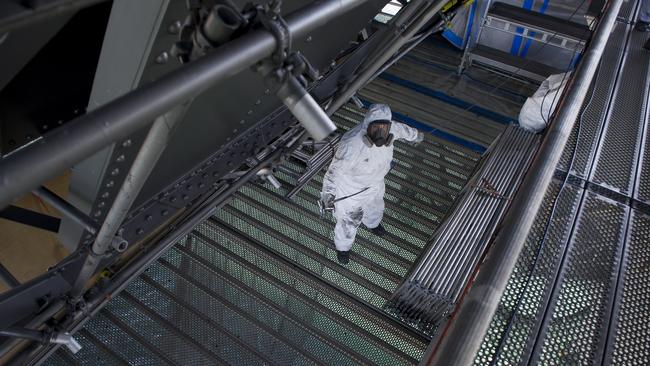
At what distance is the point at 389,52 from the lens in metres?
3.96

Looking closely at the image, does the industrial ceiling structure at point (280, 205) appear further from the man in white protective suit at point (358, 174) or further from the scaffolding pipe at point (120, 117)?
the man in white protective suit at point (358, 174)

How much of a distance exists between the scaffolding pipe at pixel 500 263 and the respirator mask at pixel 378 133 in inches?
65.8

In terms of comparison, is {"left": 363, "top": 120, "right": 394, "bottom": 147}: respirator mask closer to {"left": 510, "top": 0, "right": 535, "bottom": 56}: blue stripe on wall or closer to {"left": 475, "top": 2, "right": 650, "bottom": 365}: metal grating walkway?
{"left": 475, "top": 2, "right": 650, "bottom": 365}: metal grating walkway

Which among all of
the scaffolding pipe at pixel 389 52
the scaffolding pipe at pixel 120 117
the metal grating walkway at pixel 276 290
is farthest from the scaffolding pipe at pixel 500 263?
the metal grating walkway at pixel 276 290

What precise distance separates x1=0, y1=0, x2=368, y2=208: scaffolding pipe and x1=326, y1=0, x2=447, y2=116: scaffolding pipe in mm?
2791

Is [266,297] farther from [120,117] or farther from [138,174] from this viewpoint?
[120,117]

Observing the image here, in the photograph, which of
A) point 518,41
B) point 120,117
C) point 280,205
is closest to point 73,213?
point 120,117

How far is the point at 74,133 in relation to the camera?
882 millimetres

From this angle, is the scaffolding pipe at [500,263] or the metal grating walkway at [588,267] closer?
the scaffolding pipe at [500,263]

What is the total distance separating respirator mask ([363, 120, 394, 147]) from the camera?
12.5 ft

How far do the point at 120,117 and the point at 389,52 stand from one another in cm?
338

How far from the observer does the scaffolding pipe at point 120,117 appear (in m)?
0.82

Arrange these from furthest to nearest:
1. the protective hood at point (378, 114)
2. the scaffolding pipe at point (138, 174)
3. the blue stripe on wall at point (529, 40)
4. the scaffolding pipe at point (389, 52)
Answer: the blue stripe on wall at point (529, 40) → the protective hood at point (378, 114) → the scaffolding pipe at point (389, 52) → the scaffolding pipe at point (138, 174)

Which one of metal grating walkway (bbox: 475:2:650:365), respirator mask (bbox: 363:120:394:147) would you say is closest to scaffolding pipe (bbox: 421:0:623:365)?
metal grating walkway (bbox: 475:2:650:365)
